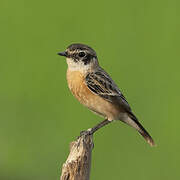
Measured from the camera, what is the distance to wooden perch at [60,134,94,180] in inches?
305

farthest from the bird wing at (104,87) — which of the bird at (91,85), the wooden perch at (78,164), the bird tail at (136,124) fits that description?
the wooden perch at (78,164)

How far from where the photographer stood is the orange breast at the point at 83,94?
10229mm

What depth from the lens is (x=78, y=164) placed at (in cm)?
789

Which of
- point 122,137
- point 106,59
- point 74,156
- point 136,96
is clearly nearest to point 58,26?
point 106,59

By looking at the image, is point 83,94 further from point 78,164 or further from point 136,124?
point 78,164

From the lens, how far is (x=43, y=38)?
1705cm

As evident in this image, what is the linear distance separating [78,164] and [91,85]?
8.51 ft

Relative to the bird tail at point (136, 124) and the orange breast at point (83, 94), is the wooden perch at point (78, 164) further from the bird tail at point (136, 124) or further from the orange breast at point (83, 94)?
the bird tail at point (136, 124)

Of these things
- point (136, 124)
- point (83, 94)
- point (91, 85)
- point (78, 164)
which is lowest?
point (78, 164)

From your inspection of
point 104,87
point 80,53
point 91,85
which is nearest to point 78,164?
point 91,85

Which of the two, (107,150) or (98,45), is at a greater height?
(98,45)

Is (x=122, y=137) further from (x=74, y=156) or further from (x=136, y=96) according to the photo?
(x=74, y=156)

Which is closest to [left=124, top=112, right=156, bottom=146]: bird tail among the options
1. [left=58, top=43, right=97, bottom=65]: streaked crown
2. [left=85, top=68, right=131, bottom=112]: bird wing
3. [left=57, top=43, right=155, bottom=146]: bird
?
[left=57, top=43, right=155, bottom=146]: bird

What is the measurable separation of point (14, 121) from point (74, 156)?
5934 mm
